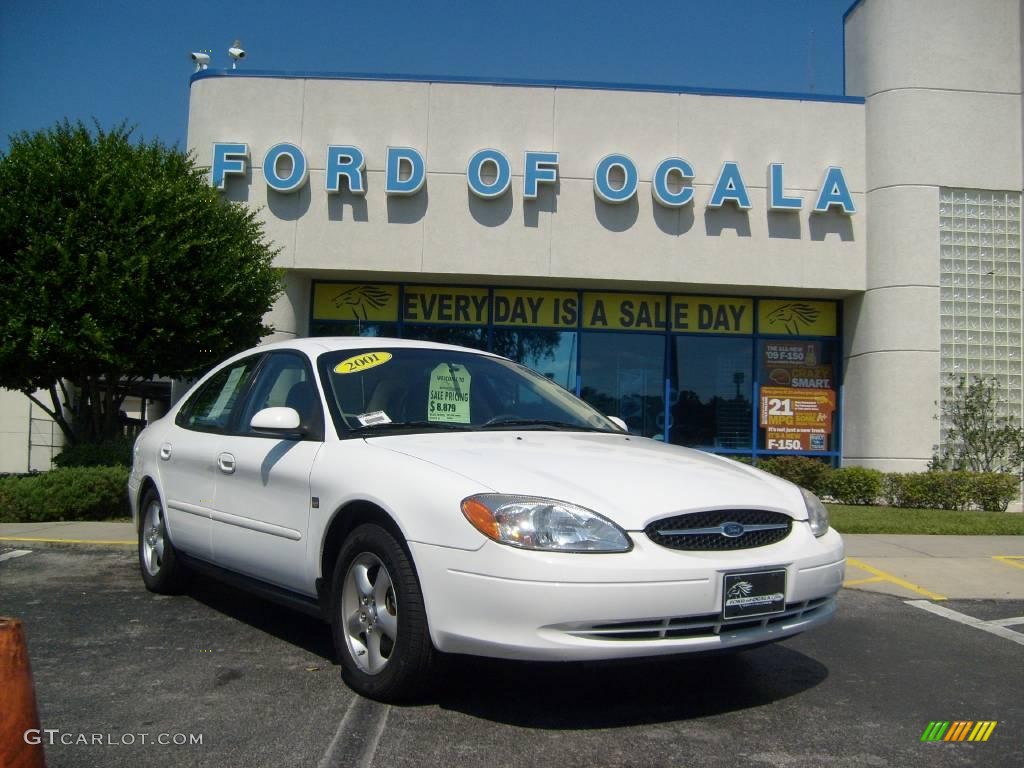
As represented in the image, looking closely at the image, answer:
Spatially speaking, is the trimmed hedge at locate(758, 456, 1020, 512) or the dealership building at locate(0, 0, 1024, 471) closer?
the trimmed hedge at locate(758, 456, 1020, 512)

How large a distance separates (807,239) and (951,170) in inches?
103

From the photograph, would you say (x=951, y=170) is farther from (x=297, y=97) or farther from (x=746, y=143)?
(x=297, y=97)

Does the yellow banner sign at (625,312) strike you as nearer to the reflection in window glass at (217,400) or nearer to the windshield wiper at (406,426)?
the reflection in window glass at (217,400)

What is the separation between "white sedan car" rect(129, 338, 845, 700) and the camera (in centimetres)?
338

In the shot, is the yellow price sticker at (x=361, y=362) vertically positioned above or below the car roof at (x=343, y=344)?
below

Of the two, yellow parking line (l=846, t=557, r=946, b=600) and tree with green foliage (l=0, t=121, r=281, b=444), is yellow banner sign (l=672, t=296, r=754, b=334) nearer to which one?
tree with green foliage (l=0, t=121, r=281, b=444)

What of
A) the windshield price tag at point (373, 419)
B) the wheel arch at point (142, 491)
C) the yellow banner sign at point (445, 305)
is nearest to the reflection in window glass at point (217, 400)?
the wheel arch at point (142, 491)

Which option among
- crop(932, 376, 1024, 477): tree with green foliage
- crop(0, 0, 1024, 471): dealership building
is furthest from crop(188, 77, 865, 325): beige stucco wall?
crop(932, 376, 1024, 477): tree with green foliage

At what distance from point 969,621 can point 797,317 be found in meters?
11.7

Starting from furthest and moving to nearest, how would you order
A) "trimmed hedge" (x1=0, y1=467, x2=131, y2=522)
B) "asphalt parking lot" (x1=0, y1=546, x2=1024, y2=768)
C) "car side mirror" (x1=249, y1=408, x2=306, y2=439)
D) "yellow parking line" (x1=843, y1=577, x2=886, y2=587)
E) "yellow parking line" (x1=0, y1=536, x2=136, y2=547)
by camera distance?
"trimmed hedge" (x1=0, y1=467, x2=131, y2=522), "yellow parking line" (x1=0, y1=536, x2=136, y2=547), "yellow parking line" (x1=843, y1=577, x2=886, y2=587), "car side mirror" (x1=249, y1=408, x2=306, y2=439), "asphalt parking lot" (x1=0, y1=546, x2=1024, y2=768)

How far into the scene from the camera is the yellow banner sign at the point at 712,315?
17.0 meters

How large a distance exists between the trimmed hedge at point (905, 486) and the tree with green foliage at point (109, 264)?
28.1 feet

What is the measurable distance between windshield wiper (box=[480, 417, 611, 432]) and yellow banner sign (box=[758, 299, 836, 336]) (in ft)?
42.0

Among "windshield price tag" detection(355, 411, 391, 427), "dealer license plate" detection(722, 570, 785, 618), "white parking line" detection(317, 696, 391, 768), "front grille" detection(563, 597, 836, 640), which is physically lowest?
"white parking line" detection(317, 696, 391, 768)
